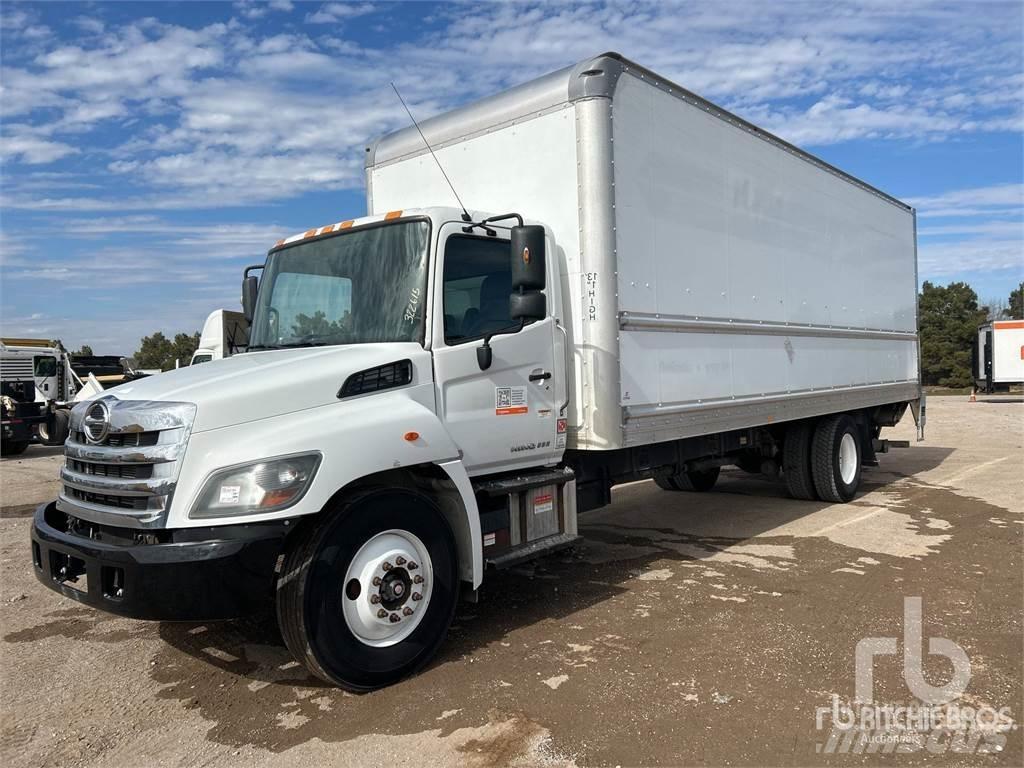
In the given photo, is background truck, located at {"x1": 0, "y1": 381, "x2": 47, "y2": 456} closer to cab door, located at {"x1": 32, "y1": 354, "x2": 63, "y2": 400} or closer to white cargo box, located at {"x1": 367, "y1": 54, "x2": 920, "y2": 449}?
cab door, located at {"x1": 32, "y1": 354, "x2": 63, "y2": 400}

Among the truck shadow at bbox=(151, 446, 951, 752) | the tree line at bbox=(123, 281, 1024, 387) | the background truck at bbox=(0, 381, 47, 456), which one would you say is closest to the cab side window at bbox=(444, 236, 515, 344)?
the truck shadow at bbox=(151, 446, 951, 752)

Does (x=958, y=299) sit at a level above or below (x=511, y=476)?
above

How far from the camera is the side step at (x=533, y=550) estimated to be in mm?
4785

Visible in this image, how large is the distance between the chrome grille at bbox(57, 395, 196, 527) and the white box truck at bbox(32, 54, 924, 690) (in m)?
0.01

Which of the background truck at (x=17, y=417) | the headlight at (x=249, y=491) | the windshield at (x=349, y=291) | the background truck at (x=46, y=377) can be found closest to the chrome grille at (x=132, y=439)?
the headlight at (x=249, y=491)

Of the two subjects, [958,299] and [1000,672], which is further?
[958,299]

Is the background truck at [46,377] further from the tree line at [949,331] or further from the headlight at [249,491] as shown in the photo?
the tree line at [949,331]

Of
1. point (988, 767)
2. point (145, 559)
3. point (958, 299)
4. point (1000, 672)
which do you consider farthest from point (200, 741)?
point (958, 299)

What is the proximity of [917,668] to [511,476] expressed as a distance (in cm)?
256

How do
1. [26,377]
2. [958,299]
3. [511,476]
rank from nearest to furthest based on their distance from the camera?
[511,476] → [26,377] → [958,299]

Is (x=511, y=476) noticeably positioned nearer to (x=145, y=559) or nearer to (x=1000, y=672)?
(x=145, y=559)

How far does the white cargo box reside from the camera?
206 inches

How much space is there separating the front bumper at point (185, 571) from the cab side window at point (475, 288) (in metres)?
1.63

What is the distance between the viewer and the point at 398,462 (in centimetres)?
408
